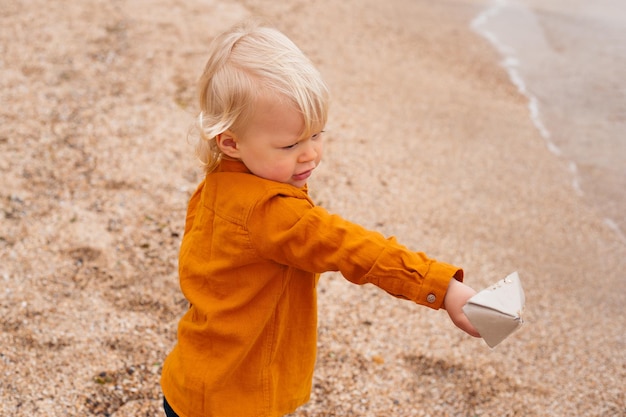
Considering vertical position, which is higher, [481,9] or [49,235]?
[49,235]

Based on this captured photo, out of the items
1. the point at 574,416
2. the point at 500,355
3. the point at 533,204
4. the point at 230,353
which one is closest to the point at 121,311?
the point at 230,353

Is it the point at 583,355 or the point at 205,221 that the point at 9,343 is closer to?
the point at 205,221

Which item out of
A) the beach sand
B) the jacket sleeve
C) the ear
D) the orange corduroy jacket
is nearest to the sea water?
the beach sand

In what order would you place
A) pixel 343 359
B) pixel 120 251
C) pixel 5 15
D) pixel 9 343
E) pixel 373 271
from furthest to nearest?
1. pixel 5 15
2. pixel 120 251
3. pixel 343 359
4. pixel 9 343
5. pixel 373 271

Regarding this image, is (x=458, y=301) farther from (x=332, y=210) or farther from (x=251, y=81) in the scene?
(x=332, y=210)

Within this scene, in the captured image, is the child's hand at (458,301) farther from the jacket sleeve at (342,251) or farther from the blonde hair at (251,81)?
the blonde hair at (251,81)

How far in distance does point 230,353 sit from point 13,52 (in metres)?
4.46

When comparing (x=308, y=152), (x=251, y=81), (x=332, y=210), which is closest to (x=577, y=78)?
(x=332, y=210)

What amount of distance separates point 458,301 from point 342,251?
30cm

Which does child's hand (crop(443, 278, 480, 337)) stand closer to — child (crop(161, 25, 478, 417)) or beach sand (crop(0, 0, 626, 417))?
child (crop(161, 25, 478, 417))

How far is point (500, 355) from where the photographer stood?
3.47 m

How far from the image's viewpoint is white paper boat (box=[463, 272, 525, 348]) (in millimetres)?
1576

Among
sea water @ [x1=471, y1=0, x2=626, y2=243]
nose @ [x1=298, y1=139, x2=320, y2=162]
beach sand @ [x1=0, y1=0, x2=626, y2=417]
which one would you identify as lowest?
sea water @ [x1=471, y1=0, x2=626, y2=243]

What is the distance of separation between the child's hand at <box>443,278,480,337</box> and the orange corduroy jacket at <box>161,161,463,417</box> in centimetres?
3
